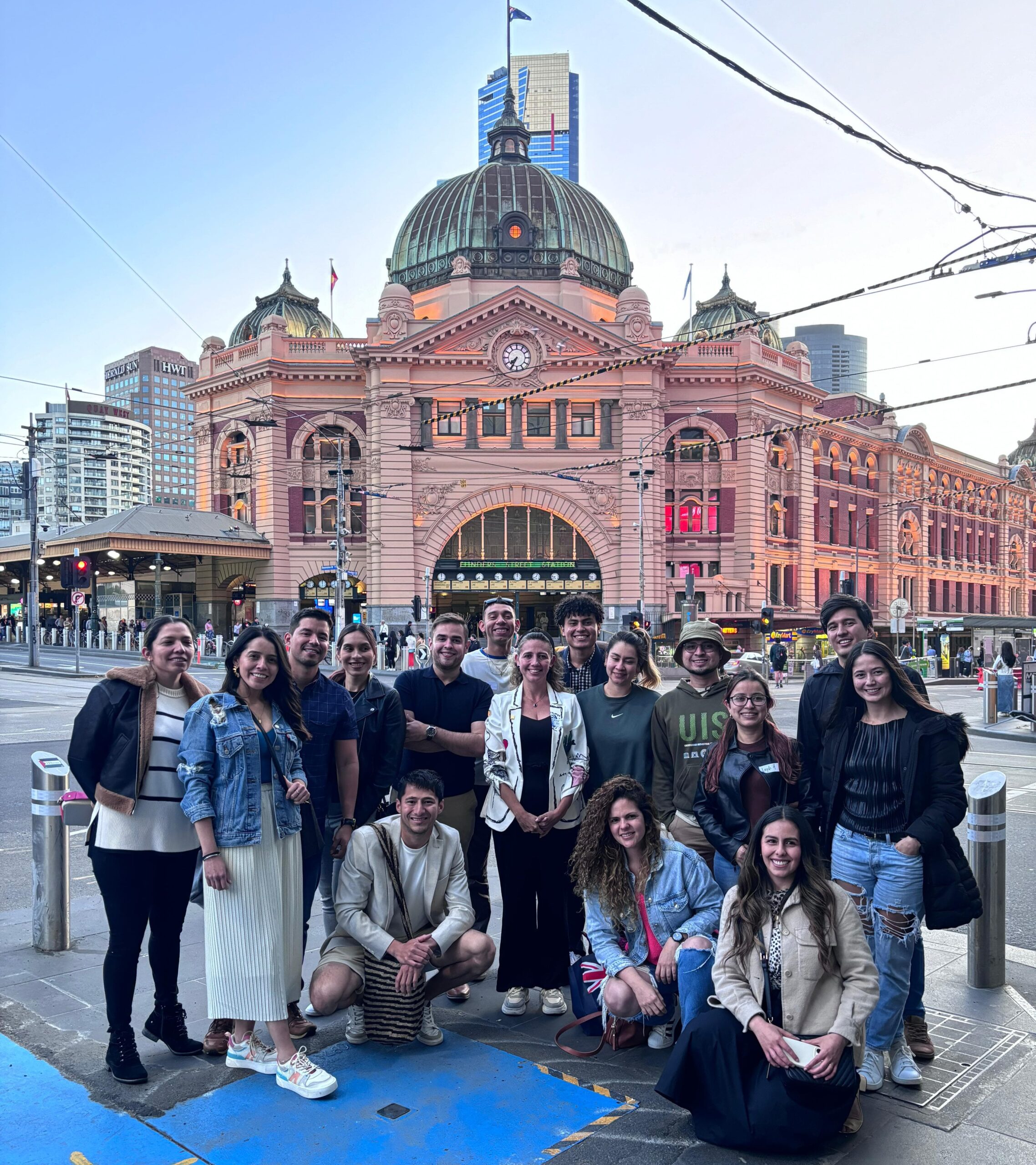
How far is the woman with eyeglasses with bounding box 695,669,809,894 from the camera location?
5219mm

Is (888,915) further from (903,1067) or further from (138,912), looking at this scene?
(138,912)

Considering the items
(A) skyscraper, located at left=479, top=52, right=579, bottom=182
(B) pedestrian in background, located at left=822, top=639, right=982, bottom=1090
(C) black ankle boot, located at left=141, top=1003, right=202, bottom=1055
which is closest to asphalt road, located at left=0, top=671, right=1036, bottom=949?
(B) pedestrian in background, located at left=822, top=639, right=982, bottom=1090

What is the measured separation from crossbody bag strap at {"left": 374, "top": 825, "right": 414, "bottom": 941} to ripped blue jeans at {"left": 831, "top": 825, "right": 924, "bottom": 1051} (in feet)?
7.72

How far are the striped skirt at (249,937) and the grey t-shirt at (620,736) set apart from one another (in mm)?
1982

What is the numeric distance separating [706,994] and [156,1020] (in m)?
2.86

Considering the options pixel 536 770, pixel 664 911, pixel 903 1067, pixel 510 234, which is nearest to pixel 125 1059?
pixel 536 770

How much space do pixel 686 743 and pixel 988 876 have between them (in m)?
2.20

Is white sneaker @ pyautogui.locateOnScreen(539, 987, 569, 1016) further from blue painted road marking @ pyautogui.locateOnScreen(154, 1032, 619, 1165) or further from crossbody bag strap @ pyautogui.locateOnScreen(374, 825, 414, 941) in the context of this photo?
crossbody bag strap @ pyautogui.locateOnScreen(374, 825, 414, 941)

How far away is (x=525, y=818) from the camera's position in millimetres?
5578

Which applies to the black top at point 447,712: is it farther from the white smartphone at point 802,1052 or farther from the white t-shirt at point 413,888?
the white smartphone at point 802,1052

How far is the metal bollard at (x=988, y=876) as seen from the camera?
5.95 meters

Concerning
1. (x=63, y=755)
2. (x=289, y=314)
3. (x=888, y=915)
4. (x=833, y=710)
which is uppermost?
(x=289, y=314)

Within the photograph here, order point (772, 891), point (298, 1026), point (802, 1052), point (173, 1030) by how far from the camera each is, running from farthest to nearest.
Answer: point (298, 1026), point (173, 1030), point (772, 891), point (802, 1052)

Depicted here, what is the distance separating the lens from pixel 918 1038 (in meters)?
5.05
